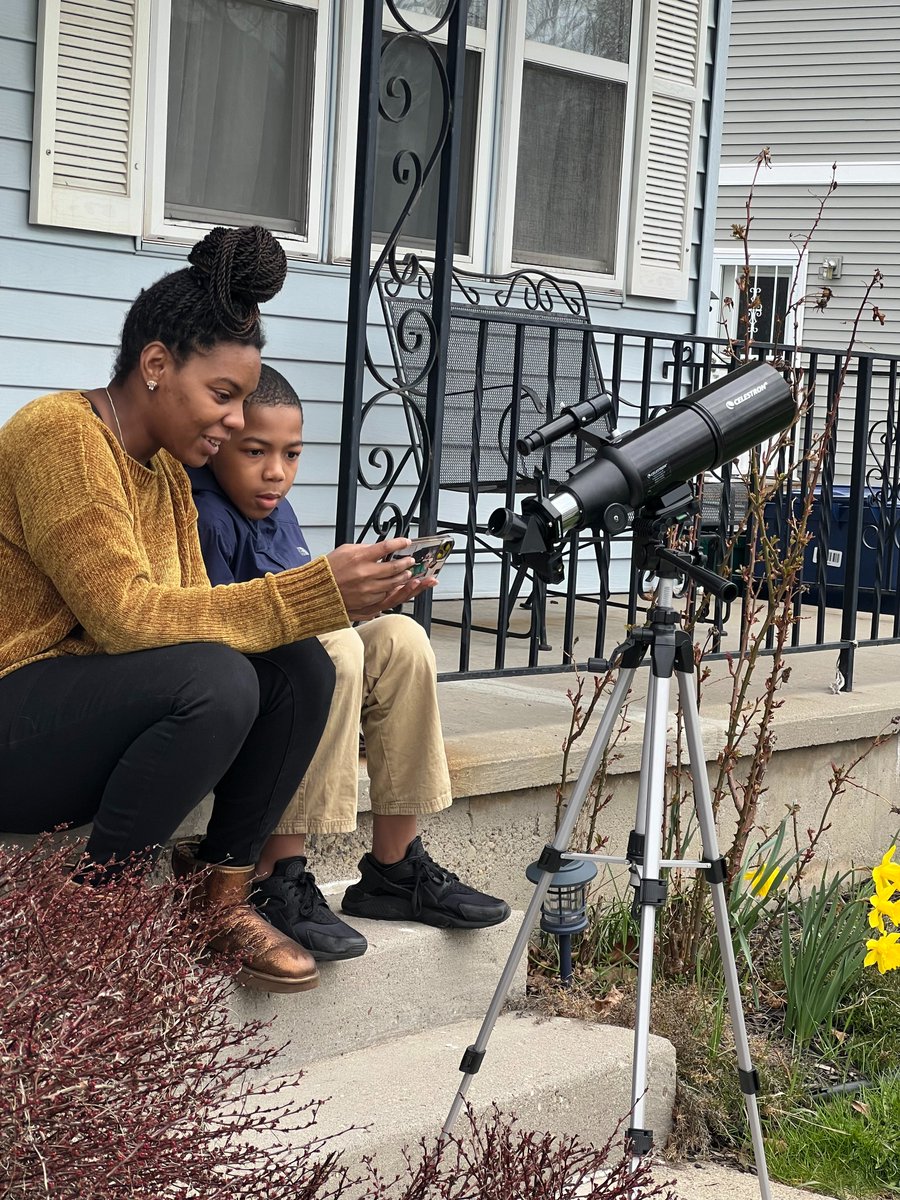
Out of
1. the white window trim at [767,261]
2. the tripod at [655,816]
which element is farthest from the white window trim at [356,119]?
the white window trim at [767,261]

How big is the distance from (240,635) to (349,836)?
82cm

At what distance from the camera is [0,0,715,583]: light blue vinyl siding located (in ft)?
14.6

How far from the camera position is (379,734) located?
287 centimetres

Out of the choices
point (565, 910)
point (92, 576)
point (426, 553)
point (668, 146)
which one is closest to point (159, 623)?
point (92, 576)

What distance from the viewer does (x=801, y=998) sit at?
337 centimetres

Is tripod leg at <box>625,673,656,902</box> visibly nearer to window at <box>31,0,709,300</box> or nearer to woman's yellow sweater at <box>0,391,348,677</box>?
woman's yellow sweater at <box>0,391,348,677</box>

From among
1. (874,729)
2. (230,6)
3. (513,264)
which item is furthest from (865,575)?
(230,6)

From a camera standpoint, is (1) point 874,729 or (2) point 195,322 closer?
(2) point 195,322

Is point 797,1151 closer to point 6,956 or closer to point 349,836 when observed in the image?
point 349,836

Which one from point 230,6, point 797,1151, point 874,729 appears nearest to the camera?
point 797,1151

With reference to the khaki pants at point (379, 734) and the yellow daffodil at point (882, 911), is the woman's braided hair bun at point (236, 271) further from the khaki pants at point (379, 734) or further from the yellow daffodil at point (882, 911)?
the yellow daffodil at point (882, 911)

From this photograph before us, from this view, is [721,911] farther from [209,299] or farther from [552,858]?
[209,299]

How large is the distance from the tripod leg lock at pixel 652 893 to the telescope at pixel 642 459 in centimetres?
55

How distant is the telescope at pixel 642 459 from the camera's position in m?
2.34
